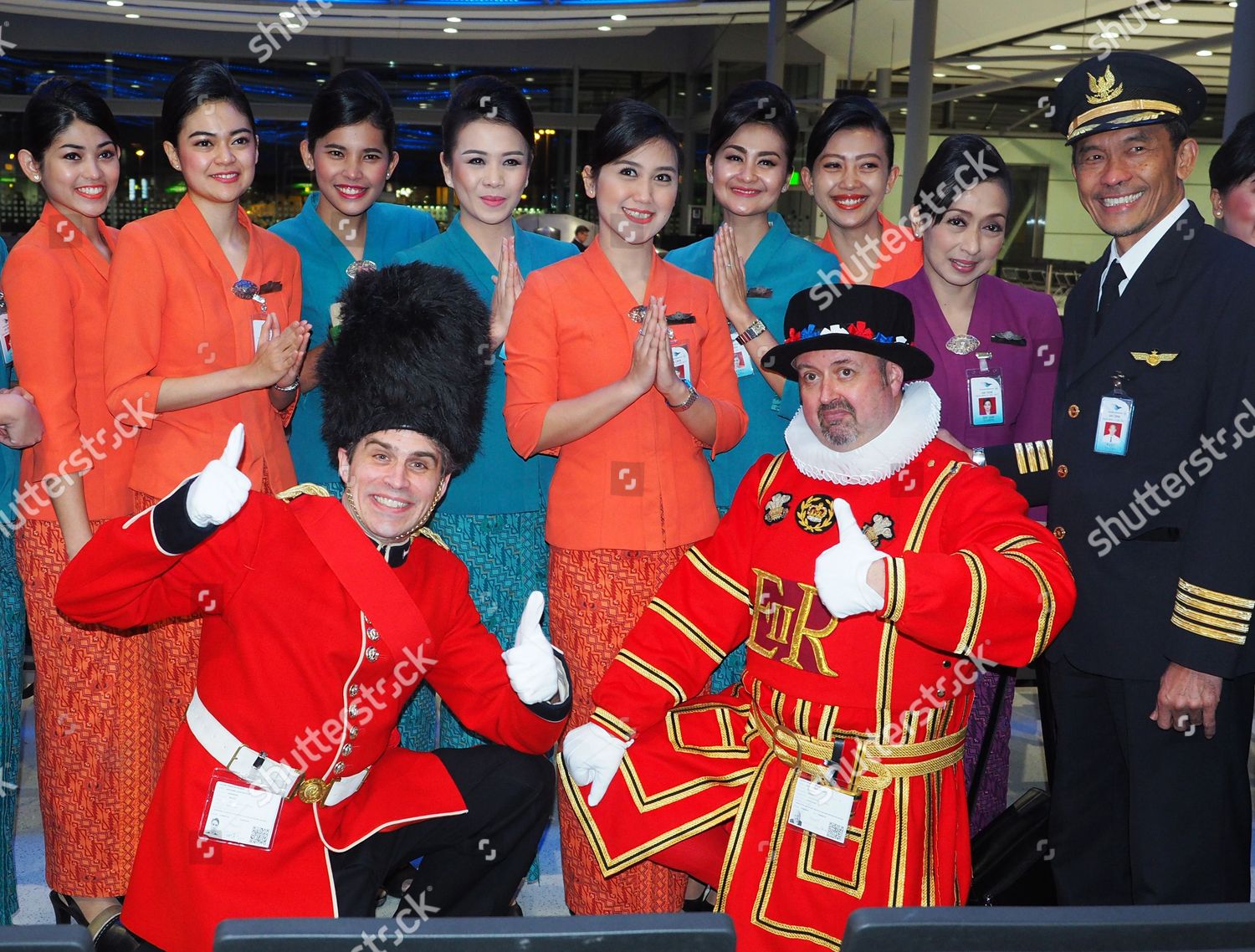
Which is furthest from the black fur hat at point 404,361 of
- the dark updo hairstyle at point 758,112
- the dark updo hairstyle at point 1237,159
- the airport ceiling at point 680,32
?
the airport ceiling at point 680,32

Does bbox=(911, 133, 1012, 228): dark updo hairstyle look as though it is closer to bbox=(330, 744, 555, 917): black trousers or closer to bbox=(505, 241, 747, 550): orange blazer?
bbox=(505, 241, 747, 550): orange blazer

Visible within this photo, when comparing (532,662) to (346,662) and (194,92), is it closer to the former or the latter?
(346,662)

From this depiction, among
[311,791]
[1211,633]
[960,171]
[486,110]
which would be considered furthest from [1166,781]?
[486,110]

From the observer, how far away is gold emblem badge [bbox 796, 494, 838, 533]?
217cm

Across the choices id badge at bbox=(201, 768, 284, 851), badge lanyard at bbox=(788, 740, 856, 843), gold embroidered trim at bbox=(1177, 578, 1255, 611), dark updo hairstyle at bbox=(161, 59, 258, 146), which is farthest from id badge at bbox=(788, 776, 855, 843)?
dark updo hairstyle at bbox=(161, 59, 258, 146)

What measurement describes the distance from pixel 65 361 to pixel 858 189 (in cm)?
201

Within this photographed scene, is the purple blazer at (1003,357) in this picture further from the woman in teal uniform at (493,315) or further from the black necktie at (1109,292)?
the woman in teal uniform at (493,315)

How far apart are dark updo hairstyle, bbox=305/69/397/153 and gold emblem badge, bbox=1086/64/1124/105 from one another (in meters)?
1.67

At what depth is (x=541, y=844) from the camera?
129 inches

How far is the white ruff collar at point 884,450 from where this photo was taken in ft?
6.98

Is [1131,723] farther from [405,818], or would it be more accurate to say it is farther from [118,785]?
[118,785]

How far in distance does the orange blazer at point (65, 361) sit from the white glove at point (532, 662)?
1081 millimetres

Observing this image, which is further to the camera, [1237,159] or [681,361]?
[1237,159]

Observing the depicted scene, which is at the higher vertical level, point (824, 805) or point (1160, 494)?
point (1160, 494)
